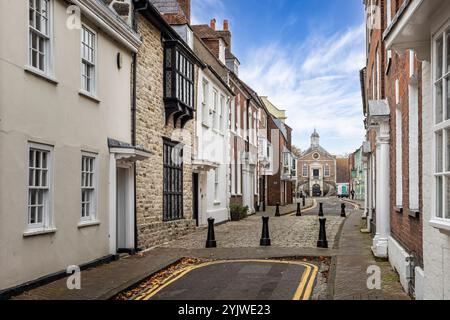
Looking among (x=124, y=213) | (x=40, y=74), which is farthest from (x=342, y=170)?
(x=40, y=74)

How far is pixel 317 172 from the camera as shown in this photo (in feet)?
335

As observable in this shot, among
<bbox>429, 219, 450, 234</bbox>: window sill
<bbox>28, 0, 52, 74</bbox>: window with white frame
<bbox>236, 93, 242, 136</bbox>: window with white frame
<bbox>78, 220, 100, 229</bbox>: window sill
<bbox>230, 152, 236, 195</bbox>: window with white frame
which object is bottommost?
<bbox>78, 220, 100, 229</bbox>: window sill

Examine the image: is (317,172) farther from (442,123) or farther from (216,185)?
(442,123)

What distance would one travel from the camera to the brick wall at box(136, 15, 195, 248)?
14641 millimetres

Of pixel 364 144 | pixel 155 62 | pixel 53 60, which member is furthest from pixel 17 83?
pixel 364 144

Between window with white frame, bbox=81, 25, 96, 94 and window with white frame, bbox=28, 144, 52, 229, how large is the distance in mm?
2250

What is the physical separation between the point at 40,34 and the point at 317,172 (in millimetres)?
94700

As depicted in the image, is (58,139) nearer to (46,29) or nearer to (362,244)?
(46,29)

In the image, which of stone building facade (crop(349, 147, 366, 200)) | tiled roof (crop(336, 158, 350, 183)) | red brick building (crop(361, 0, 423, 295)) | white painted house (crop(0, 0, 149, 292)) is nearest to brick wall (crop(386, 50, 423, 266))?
red brick building (crop(361, 0, 423, 295))

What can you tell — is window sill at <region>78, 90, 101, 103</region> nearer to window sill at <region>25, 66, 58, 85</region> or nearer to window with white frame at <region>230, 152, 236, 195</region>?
window sill at <region>25, 66, 58, 85</region>
